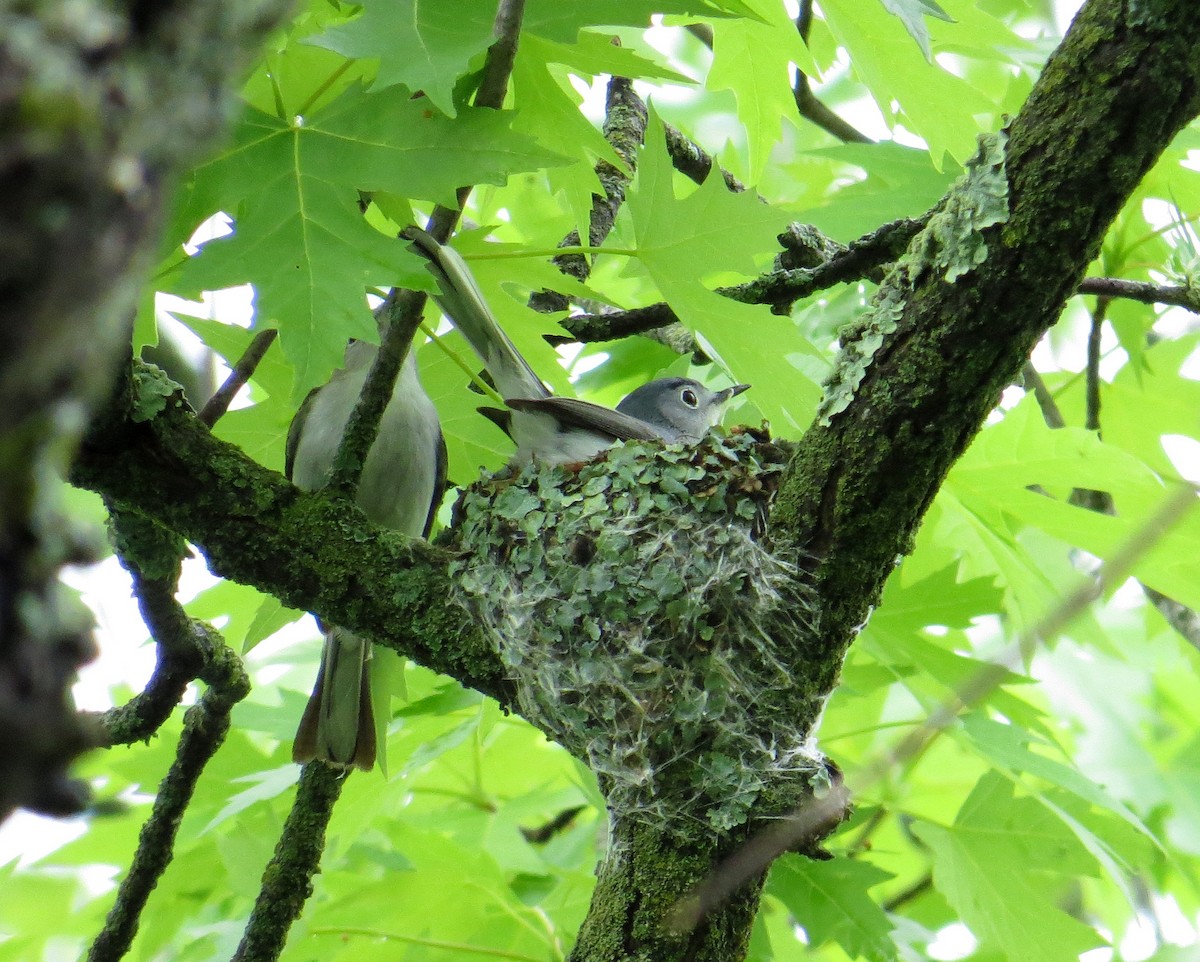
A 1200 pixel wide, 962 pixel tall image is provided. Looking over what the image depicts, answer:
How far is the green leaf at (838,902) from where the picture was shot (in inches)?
104

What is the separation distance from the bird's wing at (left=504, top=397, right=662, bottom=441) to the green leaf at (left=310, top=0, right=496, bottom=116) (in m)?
1.38

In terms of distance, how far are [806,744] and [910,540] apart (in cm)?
46

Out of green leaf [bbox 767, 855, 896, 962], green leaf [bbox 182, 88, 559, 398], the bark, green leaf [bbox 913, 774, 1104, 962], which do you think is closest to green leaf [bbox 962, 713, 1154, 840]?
green leaf [bbox 913, 774, 1104, 962]

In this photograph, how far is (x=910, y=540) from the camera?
2031 mm

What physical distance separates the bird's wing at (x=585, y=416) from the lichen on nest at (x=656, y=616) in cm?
26

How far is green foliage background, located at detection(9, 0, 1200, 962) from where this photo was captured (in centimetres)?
181

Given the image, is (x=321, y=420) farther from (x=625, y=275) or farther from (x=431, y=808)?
(x=431, y=808)

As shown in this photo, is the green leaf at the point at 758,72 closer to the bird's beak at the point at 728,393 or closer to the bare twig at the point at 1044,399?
the bird's beak at the point at 728,393

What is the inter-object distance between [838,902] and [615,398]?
2453 millimetres

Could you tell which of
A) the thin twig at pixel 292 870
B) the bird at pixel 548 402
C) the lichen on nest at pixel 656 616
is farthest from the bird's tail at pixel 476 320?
the thin twig at pixel 292 870

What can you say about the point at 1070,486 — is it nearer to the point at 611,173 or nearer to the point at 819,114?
the point at 819,114

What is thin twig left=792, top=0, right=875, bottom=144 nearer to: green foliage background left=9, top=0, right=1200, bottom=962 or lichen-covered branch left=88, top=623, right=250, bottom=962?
green foliage background left=9, top=0, right=1200, bottom=962

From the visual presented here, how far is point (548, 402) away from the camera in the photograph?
10.2ft

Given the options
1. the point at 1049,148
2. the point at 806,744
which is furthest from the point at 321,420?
the point at 1049,148
